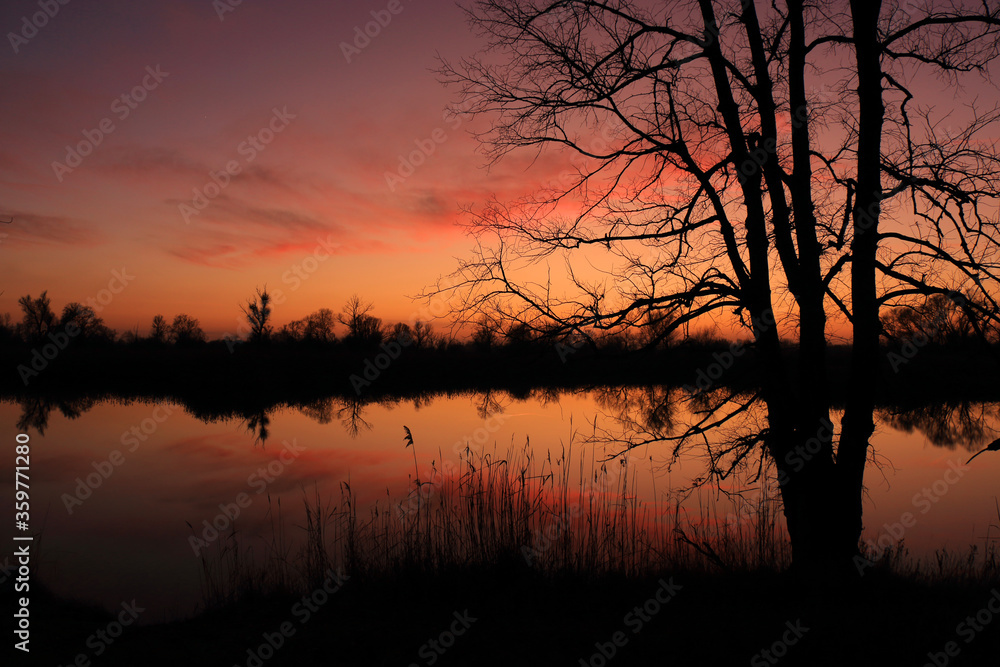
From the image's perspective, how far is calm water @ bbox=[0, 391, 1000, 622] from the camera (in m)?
7.50

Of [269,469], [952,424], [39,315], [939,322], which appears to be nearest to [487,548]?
[939,322]

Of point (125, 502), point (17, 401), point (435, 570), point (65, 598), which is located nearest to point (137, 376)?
point (17, 401)

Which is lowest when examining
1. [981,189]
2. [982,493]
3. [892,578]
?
[982,493]

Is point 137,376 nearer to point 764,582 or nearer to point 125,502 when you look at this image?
point 125,502

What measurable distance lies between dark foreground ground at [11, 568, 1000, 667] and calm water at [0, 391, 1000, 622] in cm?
142

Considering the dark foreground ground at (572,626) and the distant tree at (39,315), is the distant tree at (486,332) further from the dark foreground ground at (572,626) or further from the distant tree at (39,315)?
the distant tree at (39,315)

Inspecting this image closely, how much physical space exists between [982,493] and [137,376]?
34.4 meters

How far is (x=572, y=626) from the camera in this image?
434cm

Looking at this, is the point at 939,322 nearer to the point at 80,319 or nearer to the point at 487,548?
the point at 487,548

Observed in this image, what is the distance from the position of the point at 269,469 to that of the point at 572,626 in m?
10.2

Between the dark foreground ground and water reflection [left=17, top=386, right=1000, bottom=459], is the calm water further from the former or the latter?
the dark foreground ground

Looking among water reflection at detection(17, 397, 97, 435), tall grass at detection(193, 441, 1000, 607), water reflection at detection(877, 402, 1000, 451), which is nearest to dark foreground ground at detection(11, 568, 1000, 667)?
tall grass at detection(193, 441, 1000, 607)

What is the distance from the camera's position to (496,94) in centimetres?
571

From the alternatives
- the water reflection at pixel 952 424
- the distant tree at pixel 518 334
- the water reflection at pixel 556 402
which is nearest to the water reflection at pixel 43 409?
the water reflection at pixel 556 402
